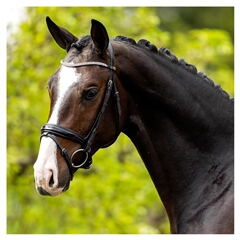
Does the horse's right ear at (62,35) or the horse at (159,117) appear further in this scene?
the horse's right ear at (62,35)

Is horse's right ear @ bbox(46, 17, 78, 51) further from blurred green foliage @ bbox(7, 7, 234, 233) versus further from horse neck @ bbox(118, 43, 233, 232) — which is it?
blurred green foliage @ bbox(7, 7, 234, 233)

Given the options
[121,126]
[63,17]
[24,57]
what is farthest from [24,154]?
[121,126]

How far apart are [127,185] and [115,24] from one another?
117 inches

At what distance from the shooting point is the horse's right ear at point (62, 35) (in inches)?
164

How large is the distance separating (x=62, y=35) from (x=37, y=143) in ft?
18.7

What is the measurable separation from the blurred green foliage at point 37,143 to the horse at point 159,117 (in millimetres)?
4545

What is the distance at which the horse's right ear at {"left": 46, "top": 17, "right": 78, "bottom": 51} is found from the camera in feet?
13.7

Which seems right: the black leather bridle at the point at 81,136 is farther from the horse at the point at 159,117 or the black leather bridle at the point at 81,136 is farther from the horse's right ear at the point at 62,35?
the horse's right ear at the point at 62,35

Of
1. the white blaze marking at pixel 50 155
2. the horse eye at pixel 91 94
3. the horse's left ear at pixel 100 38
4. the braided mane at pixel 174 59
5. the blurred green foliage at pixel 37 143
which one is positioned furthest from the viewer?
the blurred green foliage at pixel 37 143

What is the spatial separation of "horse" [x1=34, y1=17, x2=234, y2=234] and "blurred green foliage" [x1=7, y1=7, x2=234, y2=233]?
454 cm

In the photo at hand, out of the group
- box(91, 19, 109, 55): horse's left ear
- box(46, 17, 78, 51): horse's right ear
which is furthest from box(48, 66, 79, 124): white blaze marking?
box(46, 17, 78, 51): horse's right ear

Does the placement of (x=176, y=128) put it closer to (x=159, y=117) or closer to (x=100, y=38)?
(x=159, y=117)

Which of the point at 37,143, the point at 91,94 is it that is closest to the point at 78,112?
the point at 91,94

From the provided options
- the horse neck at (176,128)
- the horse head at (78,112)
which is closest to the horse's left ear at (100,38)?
the horse head at (78,112)
